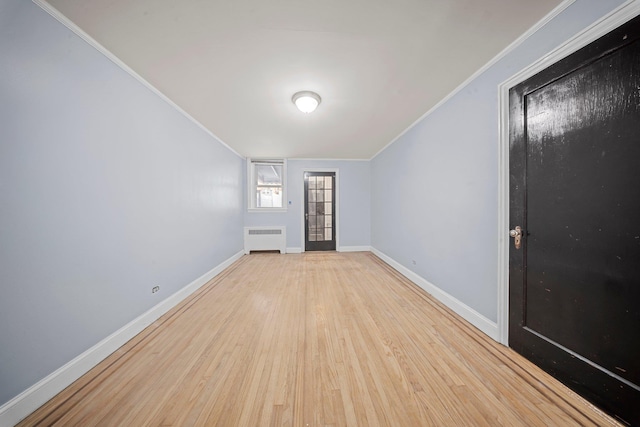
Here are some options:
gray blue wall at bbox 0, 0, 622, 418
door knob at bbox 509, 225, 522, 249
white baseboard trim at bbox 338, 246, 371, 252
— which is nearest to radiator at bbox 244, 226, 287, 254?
white baseboard trim at bbox 338, 246, 371, 252

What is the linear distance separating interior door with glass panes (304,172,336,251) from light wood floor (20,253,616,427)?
3.21 m

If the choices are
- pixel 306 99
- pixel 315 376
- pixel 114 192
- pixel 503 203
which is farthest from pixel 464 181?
pixel 114 192

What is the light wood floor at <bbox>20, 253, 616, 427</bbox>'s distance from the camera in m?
1.17

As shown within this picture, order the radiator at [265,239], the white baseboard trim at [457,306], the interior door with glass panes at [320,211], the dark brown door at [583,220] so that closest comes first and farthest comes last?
the dark brown door at [583,220]
the white baseboard trim at [457,306]
the radiator at [265,239]
the interior door with glass panes at [320,211]

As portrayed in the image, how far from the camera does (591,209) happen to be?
1.23m

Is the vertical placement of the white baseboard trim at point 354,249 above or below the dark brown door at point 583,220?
below

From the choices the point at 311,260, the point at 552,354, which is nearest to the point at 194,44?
the point at 552,354

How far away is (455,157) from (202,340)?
3181 millimetres

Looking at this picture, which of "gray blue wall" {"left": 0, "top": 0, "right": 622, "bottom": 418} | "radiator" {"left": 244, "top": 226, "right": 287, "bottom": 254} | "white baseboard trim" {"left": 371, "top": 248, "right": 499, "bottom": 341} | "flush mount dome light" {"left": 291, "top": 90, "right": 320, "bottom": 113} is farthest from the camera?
"radiator" {"left": 244, "top": 226, "right": 287, "bottom": 254}

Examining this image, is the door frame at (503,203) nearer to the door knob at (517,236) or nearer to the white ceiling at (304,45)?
the door knob at (517,236)

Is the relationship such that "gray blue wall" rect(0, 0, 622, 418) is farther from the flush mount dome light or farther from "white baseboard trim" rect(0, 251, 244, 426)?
the flush mount dome light

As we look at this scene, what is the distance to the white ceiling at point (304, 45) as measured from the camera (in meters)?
1.38

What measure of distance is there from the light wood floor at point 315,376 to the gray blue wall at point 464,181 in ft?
1.74

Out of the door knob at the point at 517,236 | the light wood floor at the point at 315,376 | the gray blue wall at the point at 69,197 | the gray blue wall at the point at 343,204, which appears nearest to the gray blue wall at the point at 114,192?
the gray blue wall at the point at 69,197
